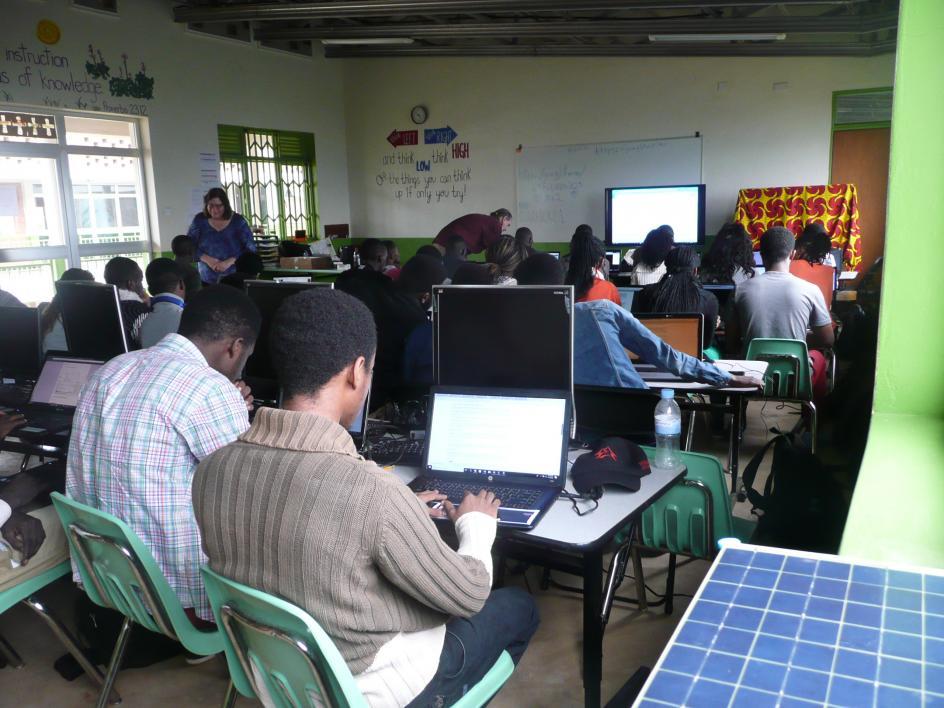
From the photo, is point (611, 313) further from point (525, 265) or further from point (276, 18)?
point (276, 18)

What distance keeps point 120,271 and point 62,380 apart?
3.67 feet

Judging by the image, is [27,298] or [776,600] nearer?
[776,600]

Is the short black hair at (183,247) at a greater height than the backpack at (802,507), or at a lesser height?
greater

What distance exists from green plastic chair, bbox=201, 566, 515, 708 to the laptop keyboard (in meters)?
0.67

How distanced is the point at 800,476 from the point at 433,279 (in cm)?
200

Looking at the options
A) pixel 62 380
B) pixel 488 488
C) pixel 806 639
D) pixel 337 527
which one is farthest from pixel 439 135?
pixel 806 639

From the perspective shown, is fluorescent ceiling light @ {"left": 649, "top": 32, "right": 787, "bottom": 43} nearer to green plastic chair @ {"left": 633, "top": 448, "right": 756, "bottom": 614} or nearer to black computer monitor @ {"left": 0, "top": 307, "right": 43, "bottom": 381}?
green plastic chair @ {"left": 633, "top": 448, "right": 756, "bottom": 614}

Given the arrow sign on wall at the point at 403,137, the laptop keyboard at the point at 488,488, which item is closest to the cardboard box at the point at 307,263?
the arrow sign on wall at the point at 403,137

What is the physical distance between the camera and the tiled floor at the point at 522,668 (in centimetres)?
234

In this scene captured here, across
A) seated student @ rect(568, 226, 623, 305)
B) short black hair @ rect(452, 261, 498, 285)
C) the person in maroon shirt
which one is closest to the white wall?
the person in maroon shirt

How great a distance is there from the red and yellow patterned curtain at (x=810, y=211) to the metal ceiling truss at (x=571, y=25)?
1.31 metres

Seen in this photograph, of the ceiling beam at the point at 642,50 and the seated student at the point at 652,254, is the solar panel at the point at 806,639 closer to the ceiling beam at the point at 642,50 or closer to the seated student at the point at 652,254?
the seated student at the point at 652,254

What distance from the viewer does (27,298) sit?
7090 millimetres

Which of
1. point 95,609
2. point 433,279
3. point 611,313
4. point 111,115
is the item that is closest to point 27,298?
point 111,115
